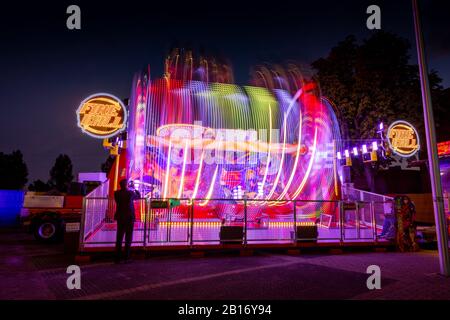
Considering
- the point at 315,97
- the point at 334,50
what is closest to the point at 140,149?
the point at 315,97

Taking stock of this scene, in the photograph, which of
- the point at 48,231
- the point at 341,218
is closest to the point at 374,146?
the point at 341,218

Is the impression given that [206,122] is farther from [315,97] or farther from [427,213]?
[427,213]

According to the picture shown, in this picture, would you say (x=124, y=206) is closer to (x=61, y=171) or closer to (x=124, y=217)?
(x=124, y=217)

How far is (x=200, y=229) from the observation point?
35.7ft

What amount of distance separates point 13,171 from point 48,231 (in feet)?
148

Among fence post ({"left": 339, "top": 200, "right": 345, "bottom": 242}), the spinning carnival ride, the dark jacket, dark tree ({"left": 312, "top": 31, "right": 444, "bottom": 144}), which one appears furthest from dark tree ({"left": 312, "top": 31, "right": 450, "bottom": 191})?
the dark jacket

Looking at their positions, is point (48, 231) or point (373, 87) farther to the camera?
point (373, 87)

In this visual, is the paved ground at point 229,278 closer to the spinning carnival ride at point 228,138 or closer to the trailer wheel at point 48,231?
the spinning carnival ride at point 228,138

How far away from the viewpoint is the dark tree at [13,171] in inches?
2023

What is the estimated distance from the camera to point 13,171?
52844 millimetres

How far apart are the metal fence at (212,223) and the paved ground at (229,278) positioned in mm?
826

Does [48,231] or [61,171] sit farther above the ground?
[61,171]

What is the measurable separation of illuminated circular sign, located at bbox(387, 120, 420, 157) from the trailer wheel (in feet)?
57.6

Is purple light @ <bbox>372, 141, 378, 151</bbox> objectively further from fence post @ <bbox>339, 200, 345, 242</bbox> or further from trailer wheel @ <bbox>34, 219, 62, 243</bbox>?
trailer wheel @ <bbox>34, 219, 62, 243</bbox>
